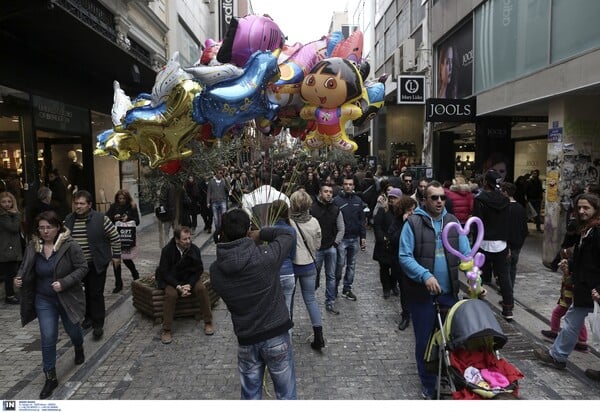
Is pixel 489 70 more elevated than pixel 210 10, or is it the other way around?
pixel 210 10

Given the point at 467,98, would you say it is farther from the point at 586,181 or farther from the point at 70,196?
the point at 70,196

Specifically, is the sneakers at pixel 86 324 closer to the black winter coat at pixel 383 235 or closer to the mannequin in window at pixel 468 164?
the black winter coat at pixel 383 235

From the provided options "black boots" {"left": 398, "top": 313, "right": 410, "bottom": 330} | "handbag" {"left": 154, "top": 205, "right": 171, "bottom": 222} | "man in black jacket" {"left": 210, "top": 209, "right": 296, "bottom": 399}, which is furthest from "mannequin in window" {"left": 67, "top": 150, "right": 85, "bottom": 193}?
"man in black jacket" {"left": 210, "top": 209, "right": 296, "bottom": 399}

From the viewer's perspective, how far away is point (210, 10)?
25562 mm

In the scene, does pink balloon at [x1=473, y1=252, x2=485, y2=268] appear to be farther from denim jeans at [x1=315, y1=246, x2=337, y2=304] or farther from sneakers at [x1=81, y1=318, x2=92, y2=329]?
sneakers at [x1=81, y1=318, x2=92, y2=329]

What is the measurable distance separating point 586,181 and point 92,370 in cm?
885

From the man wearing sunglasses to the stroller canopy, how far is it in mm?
508

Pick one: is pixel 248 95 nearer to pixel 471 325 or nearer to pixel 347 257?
pixel 347 257

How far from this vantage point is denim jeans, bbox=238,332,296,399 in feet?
10.2

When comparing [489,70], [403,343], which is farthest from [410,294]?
[489,70]

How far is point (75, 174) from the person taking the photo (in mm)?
12211

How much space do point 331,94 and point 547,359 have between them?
12.7 ft

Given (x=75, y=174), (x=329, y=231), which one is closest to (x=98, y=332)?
(x=329, y=231)

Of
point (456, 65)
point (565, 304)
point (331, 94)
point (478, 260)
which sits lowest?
point (565, 304)
